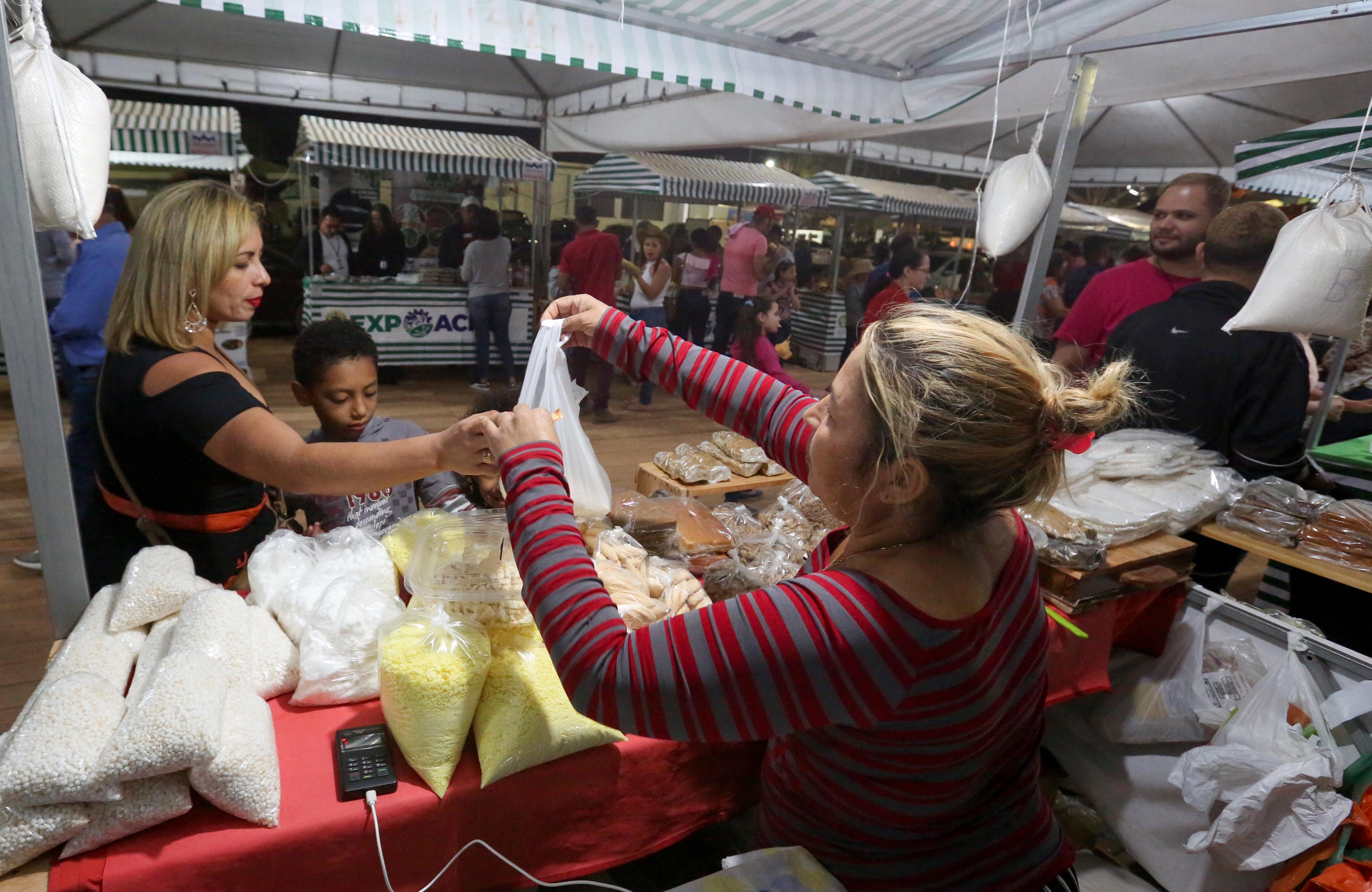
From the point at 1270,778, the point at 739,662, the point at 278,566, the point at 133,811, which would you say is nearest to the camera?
the point at 739,662

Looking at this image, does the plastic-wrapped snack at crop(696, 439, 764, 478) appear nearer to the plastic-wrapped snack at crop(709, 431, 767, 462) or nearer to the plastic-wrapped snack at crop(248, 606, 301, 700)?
the plastic-wrapped snack at crop(709, 431, 767, 462)

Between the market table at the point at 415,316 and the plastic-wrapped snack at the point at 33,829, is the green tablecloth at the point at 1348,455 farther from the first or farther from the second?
the market table at the point at 415,316

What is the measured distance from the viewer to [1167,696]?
2068 mm

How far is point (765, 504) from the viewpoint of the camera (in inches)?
148

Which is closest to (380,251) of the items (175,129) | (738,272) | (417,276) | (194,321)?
(417,276)

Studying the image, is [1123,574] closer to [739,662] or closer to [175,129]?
[739,662]

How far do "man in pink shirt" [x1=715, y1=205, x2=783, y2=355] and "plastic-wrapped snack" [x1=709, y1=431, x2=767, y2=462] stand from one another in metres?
2.63

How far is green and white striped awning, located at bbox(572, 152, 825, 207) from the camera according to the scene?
524 centimetres

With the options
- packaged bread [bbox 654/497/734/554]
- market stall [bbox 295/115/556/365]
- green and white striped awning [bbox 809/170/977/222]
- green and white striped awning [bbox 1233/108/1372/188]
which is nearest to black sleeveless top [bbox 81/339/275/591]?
packaged bread [bbox 654/497/734/554]

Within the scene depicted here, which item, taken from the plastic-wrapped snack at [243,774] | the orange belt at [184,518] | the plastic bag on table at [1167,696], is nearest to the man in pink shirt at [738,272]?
the plastic bag on table at [1167,696]

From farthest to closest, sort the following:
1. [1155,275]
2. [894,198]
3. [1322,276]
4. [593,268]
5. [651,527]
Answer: [894,198]
[593,268]
[1155,275]
[1322,276]
[651,527]

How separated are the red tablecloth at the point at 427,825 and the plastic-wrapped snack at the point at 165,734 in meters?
0.12

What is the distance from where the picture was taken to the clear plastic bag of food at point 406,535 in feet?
4.86

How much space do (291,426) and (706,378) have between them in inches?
87.0
